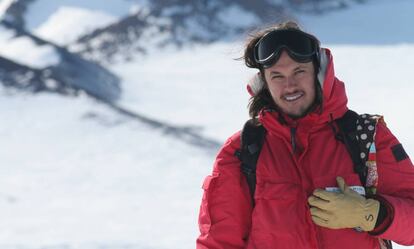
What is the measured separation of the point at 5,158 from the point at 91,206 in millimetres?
3031

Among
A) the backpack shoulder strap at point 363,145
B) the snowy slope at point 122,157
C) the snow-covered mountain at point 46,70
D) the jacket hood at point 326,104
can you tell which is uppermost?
the snow-covered mountain at point 46,70

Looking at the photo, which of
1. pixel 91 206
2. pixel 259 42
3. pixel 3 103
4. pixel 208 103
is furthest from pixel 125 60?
pixel 259 42

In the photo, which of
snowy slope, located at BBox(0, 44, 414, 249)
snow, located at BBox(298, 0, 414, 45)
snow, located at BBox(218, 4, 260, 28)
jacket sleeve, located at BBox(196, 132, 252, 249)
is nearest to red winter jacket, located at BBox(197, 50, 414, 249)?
jacket sleeve, located at BBox(196, 132, 252, 249)

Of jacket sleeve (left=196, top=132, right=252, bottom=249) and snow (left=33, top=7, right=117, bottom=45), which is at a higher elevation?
snow (left=33, top=7, right=117, bottom=45)

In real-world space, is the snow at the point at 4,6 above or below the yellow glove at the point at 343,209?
above

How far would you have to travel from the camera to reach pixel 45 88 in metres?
15.7

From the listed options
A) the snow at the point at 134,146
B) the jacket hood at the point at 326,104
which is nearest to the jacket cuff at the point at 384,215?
the jacket hood at the point at 326,104

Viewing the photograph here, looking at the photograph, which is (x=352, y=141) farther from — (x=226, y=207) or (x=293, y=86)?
(x=226, y=207)

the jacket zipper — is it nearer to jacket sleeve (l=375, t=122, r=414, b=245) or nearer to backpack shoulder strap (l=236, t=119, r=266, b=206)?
backpack shoulder strap (l=236, t=119, r=266, b=206)

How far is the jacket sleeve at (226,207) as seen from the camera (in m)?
2.43

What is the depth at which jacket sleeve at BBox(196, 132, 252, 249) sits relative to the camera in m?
2.43

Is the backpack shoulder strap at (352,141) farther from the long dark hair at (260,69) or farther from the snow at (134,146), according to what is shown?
the snow at (134,146)

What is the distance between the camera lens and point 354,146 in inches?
92.6

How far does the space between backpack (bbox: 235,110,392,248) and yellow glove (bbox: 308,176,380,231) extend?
0.07m
